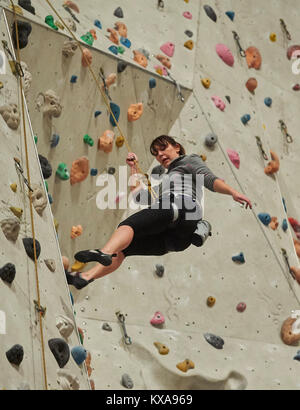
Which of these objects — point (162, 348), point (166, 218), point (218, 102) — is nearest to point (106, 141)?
point (166, 218)

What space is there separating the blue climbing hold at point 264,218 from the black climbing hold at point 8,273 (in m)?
2.00

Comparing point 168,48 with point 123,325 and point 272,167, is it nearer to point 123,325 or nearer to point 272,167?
point 272,167

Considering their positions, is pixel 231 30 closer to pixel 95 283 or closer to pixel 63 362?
pixel 95 283

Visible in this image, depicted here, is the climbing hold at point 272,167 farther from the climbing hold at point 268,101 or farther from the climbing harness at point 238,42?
the climbing harness at point 238,42

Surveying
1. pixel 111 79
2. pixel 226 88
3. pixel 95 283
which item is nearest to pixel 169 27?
pixel 226 88

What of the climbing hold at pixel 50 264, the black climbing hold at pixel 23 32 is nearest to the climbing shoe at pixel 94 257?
the climbing hold at pixel 50 264

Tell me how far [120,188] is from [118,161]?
155 millimetres

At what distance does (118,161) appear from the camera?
574 cm

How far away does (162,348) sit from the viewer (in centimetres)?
552

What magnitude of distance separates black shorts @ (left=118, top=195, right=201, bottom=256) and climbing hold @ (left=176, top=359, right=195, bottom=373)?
617 mm

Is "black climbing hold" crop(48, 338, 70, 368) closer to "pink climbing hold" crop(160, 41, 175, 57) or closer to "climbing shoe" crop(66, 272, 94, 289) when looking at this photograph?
"climbing shoe" crop(66, 272, 94, 289)

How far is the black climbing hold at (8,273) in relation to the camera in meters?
4.46

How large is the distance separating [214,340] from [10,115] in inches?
68.5

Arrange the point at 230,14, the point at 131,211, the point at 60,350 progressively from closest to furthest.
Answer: the point at 60,350, the point at 131,211, the point at 230,14
